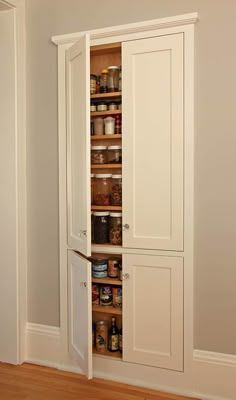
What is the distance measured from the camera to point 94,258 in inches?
104

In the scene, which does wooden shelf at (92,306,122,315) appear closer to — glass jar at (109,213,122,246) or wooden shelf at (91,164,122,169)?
glass jar at (109,213,122,246)

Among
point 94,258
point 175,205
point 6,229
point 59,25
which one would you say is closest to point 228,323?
point 175,205

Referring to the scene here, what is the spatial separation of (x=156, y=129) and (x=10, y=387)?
1.85m

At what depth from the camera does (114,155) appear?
2611 mm

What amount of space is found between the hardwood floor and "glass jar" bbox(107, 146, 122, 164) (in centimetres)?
144

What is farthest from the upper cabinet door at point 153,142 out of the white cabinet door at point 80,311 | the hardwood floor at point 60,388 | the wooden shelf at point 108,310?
the hardwood floor at point 60,388

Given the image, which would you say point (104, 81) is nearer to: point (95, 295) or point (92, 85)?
point (92, 85)

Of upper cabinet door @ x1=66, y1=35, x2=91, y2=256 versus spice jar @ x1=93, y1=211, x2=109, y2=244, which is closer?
upper cabinet door @ x1=66, y1=35, x2=91, y2=256

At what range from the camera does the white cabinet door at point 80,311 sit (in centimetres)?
Answer: 224

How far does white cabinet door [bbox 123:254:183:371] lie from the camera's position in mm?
2332

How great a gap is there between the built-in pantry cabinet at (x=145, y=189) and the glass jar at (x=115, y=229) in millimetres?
45

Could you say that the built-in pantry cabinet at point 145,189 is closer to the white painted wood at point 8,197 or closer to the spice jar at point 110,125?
the spice jar at point 110,125

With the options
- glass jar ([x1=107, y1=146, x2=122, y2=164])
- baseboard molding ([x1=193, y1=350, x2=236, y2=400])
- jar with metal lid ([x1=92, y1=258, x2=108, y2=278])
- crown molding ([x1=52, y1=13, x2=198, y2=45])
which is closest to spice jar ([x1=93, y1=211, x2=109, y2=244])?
jar with metal lid ([x1=92, y1=258, x2=108, y2=278])

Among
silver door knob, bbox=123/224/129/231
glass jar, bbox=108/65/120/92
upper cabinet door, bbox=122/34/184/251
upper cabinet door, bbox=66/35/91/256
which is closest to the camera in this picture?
upper cabinet door, bbox=66/35/91/256
